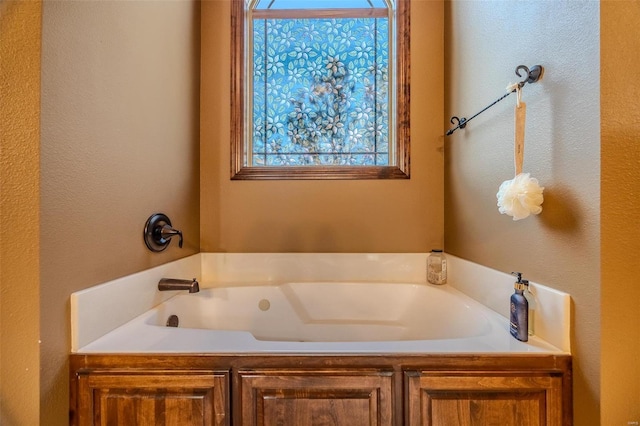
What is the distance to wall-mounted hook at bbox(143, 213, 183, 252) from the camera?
112cm

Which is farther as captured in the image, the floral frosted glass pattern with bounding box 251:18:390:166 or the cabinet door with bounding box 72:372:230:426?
the floral frosted glass pattern with bounding box 251:18:390:166

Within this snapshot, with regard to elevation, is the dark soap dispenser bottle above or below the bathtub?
above

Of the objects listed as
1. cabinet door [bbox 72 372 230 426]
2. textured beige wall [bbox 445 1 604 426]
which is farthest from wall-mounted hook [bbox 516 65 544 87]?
cabinet door [bbox 72 372 230 426]

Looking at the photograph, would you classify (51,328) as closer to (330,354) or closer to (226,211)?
(330,354)

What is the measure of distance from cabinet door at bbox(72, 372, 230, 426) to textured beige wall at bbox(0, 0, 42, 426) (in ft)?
0.36

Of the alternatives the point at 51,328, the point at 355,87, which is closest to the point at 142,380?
the point at 51,328

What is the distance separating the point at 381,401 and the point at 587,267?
0.63 m

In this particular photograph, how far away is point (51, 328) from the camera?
73 centimetres

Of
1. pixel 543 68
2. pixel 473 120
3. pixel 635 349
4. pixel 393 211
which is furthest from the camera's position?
pixel 393 211

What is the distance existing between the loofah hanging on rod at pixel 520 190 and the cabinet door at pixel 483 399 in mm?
444

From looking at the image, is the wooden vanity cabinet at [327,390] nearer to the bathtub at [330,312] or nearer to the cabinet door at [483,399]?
the cabinet door at [483,399]

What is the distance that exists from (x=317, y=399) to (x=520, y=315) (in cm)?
63

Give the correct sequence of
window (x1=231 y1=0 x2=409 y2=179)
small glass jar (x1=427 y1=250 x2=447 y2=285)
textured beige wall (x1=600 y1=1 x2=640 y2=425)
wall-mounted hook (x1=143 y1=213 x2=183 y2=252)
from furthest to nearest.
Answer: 1. window (x1=231 y1=0 x2=409 y2=179)
2. small glass jar (x1=427 y1=250 x2=447 y2=285)
3. wall-mounted hook (x1=143 y1=213 x2=183 y2=252)
4. textured beige wall (x1=600 y1=1 x2=640 y2=425)

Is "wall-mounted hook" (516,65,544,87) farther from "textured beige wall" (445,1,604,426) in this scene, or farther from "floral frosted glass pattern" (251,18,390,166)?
"floral frosted glass pattern" (251,18,390,166)
